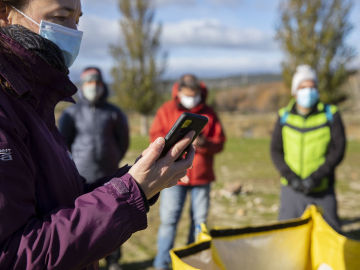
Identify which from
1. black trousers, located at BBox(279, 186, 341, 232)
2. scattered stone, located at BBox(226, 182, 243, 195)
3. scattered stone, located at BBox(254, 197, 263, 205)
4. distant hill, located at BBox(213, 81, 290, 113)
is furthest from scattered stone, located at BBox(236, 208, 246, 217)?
distant hill, located at BBox(213, 81, 290, 113)

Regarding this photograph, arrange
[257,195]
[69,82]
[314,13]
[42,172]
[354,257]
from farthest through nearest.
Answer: [314,13] → [257,195] → [354,257] → [69,82] → [42,172]

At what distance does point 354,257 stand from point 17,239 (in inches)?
74.9

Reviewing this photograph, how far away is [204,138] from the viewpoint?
455cm

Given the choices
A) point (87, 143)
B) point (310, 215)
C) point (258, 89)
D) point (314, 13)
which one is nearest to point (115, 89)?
point (314, 13)

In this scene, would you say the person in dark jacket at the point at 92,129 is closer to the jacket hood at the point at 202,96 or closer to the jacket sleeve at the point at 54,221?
the jacket hood at the point at 202,96

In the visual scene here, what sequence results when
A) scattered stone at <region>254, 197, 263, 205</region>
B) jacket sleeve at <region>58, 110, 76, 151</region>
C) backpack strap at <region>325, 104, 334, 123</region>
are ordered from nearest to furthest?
backpack strap at <region>325, 104, 334, 123</region>, jacket sleeve at <region>58, 110, 76, 151</region>, scattered stone at <region>254, 197, 263, 205</region>

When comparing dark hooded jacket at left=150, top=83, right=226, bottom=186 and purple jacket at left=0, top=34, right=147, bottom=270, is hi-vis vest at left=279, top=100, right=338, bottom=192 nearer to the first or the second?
dark hooded jacket at left=150, top=83, right=226, bottom=186

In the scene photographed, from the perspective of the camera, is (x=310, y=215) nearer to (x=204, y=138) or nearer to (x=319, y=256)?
(x=319, y=256)

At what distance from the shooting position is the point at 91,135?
14.7 ft

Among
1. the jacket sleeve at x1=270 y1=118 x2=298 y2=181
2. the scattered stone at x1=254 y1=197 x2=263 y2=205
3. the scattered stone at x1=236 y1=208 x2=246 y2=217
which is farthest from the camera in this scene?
the scattered stone at x1=254 y1=197 x2=263 y2=205

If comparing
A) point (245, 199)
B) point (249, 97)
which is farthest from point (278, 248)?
point (249, 97)

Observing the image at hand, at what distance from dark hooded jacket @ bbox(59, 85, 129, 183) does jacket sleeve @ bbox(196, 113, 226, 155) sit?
0.99 meters

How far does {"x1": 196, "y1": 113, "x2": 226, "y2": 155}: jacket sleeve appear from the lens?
15.0 ft

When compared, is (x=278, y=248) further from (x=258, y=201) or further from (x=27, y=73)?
(x=258, y=201)
